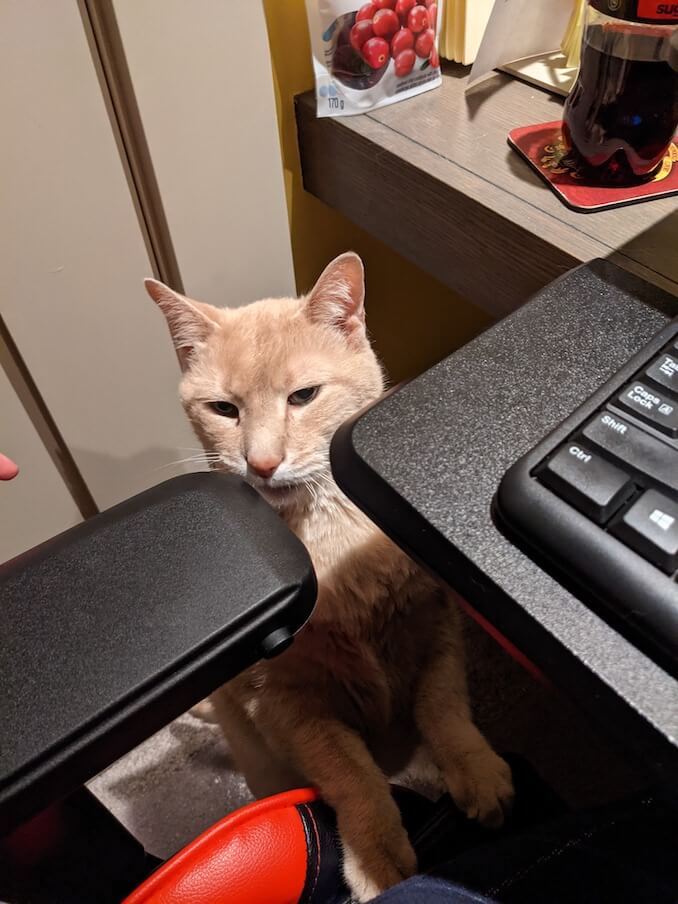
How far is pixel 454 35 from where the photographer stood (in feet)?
2.67

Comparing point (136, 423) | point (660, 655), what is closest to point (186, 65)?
point (136, 423)

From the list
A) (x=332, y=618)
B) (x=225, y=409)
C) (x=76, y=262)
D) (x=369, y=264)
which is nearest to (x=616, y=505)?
(x=332, y=618)

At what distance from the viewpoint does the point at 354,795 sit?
700mm

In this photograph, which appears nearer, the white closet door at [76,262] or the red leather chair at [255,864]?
the red leather chair at [255,864]

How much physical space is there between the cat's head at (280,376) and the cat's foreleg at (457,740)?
0.93 feet

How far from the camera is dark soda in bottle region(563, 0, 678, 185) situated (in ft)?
1.83

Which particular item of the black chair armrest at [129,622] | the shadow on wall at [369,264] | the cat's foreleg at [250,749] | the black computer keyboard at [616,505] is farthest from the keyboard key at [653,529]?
the cat's foreleg at [250,749]

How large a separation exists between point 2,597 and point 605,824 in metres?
0.45

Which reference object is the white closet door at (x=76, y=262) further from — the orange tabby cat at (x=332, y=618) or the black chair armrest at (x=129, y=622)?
the black chair armrest at (x=129, y=622)

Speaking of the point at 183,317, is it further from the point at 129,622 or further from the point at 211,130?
the point at 129,622

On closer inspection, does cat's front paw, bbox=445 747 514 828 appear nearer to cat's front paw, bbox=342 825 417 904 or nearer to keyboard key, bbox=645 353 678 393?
cat's front paw, bbox=342 825 417 904

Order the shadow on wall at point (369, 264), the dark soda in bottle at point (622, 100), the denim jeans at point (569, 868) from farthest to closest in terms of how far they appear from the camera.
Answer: the shadow on wall at point (369, 264), the dark soda in bottle at point (622, 100), the denim jeans at point (569, 868)

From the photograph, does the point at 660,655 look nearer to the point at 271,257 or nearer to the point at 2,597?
the point at 2,597

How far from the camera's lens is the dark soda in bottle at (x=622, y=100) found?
0.56 metres
